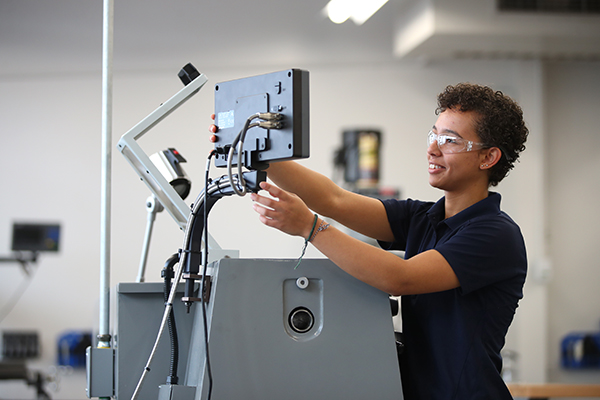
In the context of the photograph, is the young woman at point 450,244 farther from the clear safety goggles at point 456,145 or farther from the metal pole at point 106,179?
the metal pole at point 106,179

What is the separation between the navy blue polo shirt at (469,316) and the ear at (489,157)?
0.09 m

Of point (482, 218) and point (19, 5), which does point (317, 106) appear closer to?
point (19, 5)

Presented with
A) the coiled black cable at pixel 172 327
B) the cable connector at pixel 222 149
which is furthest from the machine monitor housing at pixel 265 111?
the coiled black cable at pixel 172 327

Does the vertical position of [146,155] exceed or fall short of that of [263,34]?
it falls short

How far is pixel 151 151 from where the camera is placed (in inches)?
176

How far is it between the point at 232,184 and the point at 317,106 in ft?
12.4

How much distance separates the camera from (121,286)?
1.13 metres

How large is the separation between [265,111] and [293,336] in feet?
1.35

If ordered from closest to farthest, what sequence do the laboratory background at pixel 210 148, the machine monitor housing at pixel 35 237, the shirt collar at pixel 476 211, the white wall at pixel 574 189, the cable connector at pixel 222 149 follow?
the cable connector at pixel 222 149 < the shirt collar at pixel 476 211 < the machine monitor housing at pixel 35 237 < the laboratory background at pixel 210 148 < the white wall at pixel 574 189

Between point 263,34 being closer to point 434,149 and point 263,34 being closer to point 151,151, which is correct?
point 151,151

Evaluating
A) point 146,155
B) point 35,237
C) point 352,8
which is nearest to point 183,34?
point 352,8

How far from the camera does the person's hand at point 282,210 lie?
0.94 m

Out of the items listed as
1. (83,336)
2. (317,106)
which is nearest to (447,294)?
(317,106)

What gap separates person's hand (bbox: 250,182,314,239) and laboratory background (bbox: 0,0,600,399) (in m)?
3.34
